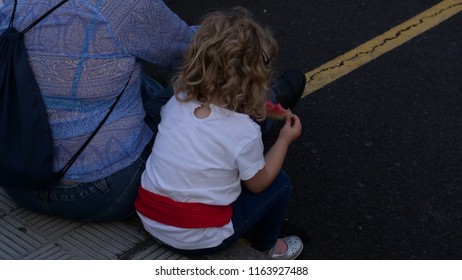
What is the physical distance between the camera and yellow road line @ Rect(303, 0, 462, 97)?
411 centimetres

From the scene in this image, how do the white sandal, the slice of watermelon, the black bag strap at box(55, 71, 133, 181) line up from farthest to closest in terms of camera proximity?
the white sandal < the slice of watermelon < the black bag strap at box(55, 71, 133, 181)

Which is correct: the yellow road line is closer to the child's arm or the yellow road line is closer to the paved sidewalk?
the child's arm

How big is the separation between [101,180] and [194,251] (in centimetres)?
41

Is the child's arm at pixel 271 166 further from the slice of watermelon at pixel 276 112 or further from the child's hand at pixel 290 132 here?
the slice of watermelon at pixel 276 112

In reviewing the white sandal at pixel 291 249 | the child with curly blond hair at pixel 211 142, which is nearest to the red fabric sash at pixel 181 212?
the child with curly blond hair at pixel 211 142

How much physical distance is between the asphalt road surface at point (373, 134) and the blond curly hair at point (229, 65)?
95 cm

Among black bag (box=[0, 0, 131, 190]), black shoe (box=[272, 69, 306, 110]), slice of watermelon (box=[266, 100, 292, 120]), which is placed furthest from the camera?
black shoe (box=[272, 69, 306, 110])

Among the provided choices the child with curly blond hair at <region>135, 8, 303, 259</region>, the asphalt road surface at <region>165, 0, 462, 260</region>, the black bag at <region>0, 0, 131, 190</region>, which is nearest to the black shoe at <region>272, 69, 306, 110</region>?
the asphalt road surface at <region>165, 0, 462, 260</region>

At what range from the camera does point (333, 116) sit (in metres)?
3.78

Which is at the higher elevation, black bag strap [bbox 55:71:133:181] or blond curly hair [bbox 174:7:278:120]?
blond curly hair [bbox 174:7:278:120]

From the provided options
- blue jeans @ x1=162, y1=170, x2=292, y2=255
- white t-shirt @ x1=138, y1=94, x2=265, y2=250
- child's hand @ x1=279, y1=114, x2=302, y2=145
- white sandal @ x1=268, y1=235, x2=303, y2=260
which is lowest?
white sandal @ x1=268, y1=235, x2=303, y2=260

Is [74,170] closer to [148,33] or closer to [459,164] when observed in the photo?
[148,33]

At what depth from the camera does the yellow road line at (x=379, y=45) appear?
411cm

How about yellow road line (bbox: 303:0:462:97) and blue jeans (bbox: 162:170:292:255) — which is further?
yellow road line (bbox: 303:0:462:97)
